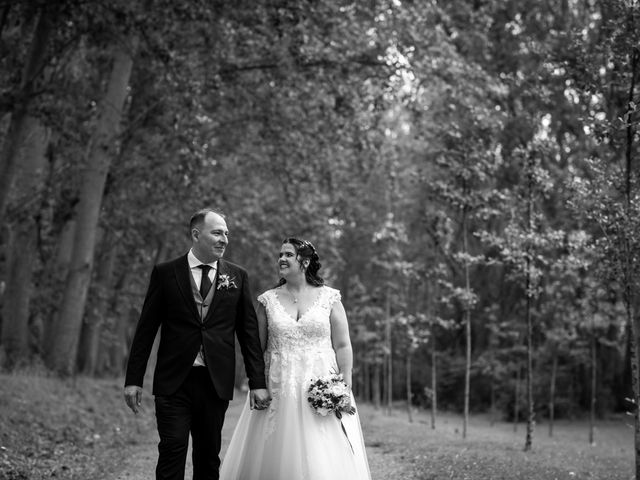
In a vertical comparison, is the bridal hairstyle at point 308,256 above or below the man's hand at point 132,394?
above

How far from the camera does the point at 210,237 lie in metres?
6.75

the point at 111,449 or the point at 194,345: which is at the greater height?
the point at 194,345

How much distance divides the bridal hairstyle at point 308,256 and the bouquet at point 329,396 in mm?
1128

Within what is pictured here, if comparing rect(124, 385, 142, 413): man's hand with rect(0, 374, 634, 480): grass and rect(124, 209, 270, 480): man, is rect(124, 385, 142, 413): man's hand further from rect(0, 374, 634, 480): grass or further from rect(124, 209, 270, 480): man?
rect(0, 374, 634, 480): grass

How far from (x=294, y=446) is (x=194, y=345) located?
1527 mm

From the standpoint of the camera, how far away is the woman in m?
7.33

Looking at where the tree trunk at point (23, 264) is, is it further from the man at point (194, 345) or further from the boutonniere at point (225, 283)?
the boutonniere at point (225, 283)

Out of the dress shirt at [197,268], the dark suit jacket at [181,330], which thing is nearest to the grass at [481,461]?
the dark suit jacket at [181,330]

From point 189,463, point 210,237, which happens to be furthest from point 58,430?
point 210,237

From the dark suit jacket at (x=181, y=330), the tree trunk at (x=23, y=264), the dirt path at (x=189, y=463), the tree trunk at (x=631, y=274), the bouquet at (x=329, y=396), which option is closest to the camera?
the dark suit jacket at (x=181, y=330)

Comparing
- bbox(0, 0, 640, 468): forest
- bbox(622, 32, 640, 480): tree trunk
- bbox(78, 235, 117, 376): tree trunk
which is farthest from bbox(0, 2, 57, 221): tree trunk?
bbox(78, 235, 117, 376): tree trunk

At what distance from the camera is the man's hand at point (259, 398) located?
7086 millimetres

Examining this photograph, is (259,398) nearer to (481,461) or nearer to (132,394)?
(132,394)

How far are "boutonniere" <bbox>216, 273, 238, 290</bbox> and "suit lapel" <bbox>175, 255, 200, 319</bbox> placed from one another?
25 cm
